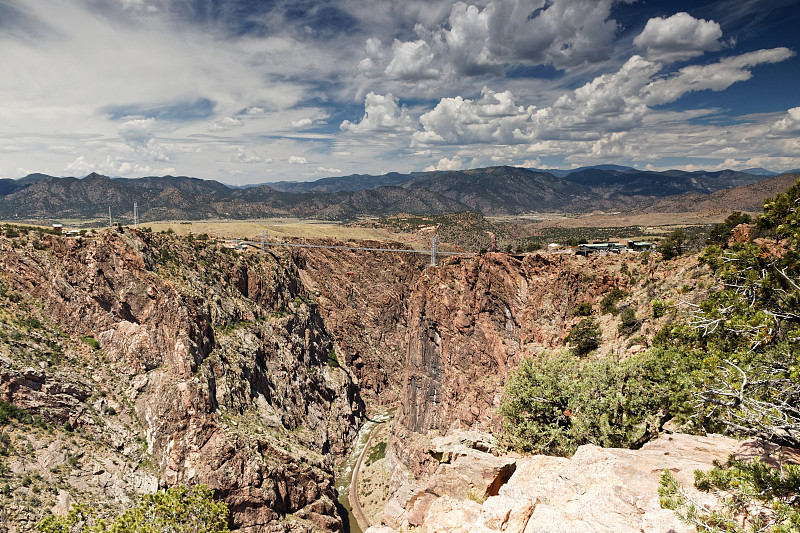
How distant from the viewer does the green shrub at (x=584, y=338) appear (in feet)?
131

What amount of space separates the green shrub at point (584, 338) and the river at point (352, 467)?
1557 inches

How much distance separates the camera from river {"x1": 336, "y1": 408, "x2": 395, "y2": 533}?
6036cm

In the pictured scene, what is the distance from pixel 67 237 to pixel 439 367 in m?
53.4

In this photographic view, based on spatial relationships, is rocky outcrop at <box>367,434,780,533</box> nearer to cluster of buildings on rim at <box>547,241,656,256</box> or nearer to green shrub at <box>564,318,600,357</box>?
green shrub at <box>564,318,600,357</box>

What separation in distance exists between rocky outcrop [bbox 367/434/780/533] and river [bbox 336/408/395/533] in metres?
52.0

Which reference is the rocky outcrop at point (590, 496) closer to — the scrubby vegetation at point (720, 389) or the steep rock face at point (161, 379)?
the scrubby vegetation at point (720, 389)

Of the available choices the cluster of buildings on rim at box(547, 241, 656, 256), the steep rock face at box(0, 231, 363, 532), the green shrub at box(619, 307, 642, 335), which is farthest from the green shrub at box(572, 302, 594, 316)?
the steep rock face at box(0, 231, 363, 532)

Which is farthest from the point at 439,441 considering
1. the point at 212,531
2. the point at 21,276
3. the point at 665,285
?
the point at 21,276

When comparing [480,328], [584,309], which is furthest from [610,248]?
[480,328]

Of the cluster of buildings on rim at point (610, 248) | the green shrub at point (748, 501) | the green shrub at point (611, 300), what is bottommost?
the green shrub at point (611, 300)

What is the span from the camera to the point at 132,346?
49312 mm

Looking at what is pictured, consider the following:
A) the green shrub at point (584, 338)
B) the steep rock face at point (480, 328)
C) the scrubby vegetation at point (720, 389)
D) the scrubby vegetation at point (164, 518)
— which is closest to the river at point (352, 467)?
the steep rock face at point (480, 328)

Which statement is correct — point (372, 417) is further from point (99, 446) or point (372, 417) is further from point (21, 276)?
point (21, 276)

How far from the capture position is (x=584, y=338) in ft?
133
